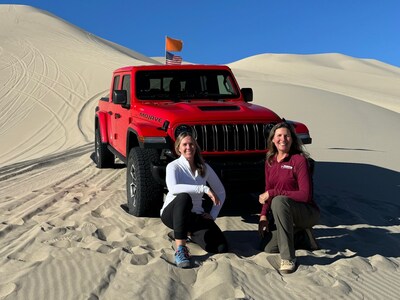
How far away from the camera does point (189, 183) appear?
425 cm

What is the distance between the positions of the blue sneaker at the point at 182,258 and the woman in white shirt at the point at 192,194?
0.16m

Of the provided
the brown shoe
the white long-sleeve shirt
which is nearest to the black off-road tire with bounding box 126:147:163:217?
the white long-sleeve shirt

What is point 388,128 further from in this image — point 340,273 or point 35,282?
point 35,282

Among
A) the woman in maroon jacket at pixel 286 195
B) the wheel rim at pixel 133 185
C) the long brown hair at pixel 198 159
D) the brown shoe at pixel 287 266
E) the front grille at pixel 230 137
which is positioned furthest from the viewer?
the wheel rim at pixel 133 185

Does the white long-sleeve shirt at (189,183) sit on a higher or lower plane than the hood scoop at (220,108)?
lower

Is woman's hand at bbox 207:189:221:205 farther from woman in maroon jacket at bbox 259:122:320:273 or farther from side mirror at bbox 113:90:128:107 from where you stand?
side mirror at bbox 113:90:128:107

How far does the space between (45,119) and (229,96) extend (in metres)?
12.9

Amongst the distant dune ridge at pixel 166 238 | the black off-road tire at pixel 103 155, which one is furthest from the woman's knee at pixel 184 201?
the black off-road tire at pixel 103 155

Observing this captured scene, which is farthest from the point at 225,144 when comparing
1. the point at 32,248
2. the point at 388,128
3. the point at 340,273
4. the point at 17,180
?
the point at 388,128

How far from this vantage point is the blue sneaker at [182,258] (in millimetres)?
3816

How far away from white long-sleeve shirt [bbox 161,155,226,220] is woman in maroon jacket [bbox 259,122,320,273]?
45cm

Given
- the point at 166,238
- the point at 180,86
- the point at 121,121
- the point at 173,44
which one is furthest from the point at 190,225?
Answer: the point at 173,44

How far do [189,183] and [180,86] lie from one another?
2438mm

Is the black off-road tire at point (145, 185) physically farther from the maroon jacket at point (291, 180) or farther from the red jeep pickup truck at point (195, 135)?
the maroon jacket at point (291, 180)
